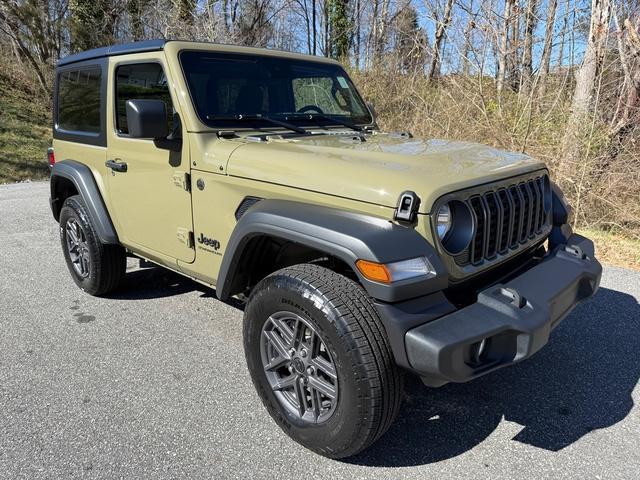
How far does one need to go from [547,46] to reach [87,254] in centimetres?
684

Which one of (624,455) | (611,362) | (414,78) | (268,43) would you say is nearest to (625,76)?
(414,78)

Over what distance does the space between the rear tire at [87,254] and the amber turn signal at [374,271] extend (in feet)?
8.95

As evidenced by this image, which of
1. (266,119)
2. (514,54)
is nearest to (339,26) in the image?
(514,54)

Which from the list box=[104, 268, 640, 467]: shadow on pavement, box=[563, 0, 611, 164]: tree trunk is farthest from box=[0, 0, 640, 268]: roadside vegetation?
box=[104, 268, 640, 467]: shadow on pavement

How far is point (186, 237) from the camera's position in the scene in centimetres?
318

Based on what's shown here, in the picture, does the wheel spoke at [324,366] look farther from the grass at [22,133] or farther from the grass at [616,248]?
the grass at [22,133]

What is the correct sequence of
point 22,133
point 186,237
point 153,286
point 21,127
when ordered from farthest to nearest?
1. point 21,127
2. point 22,133
3. point 153,286
4. point 186,237

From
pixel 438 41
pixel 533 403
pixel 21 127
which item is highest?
pixel 438 41

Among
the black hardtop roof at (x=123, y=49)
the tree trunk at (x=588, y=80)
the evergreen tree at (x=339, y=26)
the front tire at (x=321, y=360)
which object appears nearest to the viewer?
the front tire at (x=321, y=360)

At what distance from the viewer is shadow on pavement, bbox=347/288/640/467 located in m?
2.52

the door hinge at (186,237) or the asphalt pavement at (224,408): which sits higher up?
the door hinge at (186,237)

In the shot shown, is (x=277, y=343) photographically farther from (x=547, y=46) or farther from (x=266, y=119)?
(x=547, y=46)

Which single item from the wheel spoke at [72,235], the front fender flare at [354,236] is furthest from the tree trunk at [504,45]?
the front fender flare at [354,236]

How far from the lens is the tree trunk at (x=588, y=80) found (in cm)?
698
